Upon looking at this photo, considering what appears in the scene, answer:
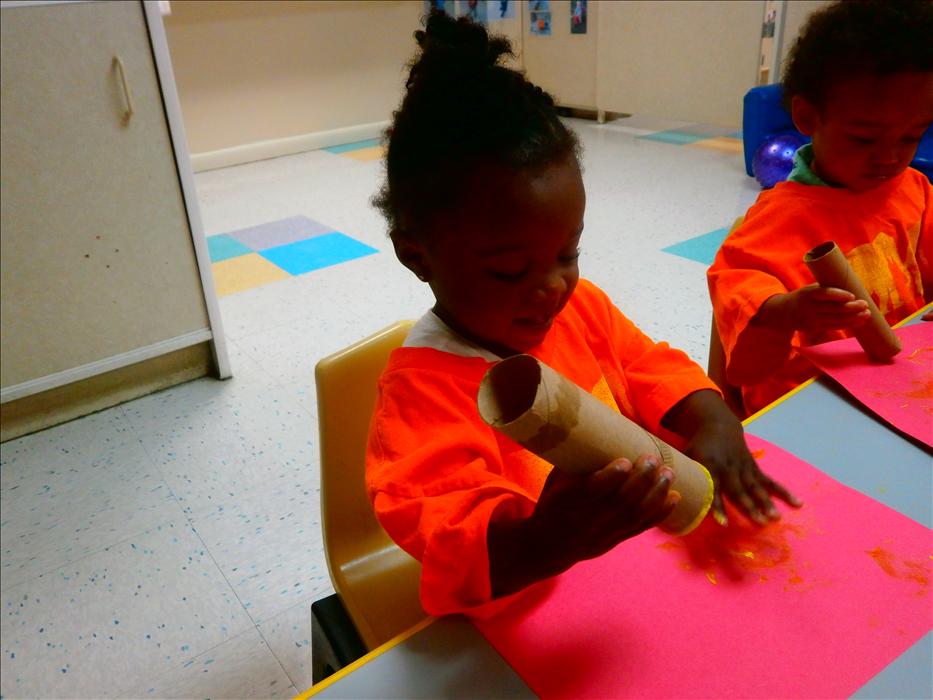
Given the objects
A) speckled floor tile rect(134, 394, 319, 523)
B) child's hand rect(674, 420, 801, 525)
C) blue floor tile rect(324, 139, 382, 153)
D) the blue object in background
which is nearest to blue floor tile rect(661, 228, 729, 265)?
the blue object in background

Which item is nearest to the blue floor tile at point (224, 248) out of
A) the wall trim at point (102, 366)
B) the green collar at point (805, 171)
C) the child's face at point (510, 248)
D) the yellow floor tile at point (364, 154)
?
the wall trim at point (102, 366)

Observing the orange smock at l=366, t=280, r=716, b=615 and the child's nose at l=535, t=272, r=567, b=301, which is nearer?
the orange smock at l=366, t=280, r=716, b=615

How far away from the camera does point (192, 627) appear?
1.31 m

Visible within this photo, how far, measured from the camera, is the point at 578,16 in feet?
15.7

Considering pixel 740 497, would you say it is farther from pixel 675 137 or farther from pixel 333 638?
pixel 675 137

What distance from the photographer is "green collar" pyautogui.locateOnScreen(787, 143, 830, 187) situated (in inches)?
39.8

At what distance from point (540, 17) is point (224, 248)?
304cm

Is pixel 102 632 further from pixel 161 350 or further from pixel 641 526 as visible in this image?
pixel 641 526

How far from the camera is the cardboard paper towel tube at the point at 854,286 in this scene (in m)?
0.72

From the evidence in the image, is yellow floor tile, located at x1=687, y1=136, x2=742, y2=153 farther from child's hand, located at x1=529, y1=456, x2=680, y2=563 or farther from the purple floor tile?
child's hand, located at x1=529, y1=456, x2=680, y2=563

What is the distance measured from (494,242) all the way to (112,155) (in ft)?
5.03

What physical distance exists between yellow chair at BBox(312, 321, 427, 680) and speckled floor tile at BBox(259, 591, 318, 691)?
40cm

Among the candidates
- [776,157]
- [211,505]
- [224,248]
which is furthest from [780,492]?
[224,248]

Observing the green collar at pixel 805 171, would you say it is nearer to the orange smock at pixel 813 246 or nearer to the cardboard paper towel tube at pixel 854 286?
the orange smock at pixel 813 246
